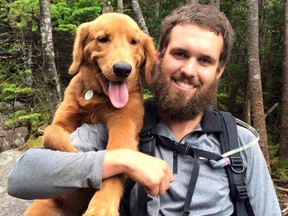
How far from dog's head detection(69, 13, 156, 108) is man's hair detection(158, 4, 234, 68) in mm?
270

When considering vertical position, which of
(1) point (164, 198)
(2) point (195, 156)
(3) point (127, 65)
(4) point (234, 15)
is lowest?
(4) point (234, 15)

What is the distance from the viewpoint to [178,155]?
2531 millimetres

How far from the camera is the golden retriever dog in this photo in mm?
2684

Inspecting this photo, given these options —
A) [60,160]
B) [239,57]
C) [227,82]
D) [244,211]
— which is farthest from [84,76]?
[239,57]

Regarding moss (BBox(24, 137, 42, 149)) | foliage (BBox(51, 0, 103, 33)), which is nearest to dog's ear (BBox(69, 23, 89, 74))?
moss (BBox(24, 137, 42, 149))

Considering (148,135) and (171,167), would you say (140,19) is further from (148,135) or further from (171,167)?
(171,167)

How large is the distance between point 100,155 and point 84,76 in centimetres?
106

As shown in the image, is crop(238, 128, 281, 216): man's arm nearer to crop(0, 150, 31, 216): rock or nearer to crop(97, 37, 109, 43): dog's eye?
crop(97, 37, 109, 43): dog's eye

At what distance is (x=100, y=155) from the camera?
2164mm

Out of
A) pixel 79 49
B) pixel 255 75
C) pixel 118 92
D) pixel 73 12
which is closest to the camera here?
pixel 118 92

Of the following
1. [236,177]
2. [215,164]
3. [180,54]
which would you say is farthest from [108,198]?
[180,54]

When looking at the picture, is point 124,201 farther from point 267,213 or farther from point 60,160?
point 267,213

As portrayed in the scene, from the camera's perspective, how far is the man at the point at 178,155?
6.97ft

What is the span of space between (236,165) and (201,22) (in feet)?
3.34
